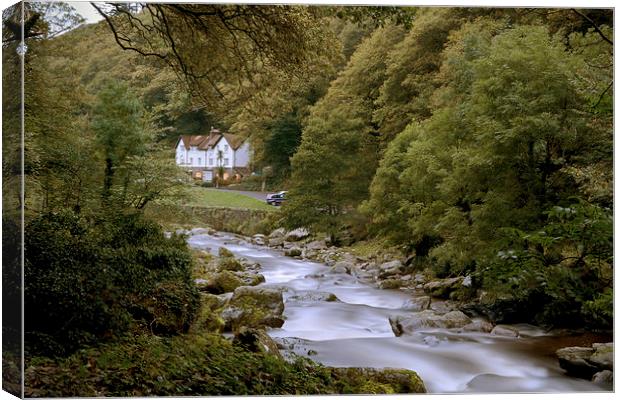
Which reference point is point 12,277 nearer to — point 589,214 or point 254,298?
point 254,298

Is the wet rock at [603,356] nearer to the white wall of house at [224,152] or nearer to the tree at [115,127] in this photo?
the white wall of house at [224,152]

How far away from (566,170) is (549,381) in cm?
156

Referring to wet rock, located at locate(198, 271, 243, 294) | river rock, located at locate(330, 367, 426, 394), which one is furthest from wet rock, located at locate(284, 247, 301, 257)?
river rock, located at locate(330, 367, 426, 394)

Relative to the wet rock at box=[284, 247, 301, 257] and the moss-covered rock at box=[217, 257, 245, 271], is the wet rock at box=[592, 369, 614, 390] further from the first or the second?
the moss-covered rock at box=[217, 257, 245, 271]

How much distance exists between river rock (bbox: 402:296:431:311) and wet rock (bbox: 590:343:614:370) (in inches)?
49.7

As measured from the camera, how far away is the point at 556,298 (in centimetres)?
514

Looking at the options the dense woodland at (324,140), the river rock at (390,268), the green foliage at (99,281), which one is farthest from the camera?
the river rock at (390,268)

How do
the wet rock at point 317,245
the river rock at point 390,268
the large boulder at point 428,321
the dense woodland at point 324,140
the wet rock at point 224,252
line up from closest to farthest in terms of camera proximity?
the dense woodland at point 324,140, the wet rock at point 224,252, the large boulder at point 428,321, the wet rock at point 317,245, the river rock at point 390,268

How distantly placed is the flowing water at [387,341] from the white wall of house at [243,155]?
1.86ft

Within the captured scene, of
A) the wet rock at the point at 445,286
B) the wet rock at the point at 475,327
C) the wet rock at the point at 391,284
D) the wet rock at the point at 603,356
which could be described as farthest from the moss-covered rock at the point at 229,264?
the wet rock at the point at 603,356

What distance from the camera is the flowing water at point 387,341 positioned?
500cm

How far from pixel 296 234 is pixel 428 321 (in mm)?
1209

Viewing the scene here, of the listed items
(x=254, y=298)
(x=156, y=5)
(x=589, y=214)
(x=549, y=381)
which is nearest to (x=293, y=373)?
(x=254, y=298)

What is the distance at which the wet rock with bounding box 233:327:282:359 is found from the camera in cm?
493
